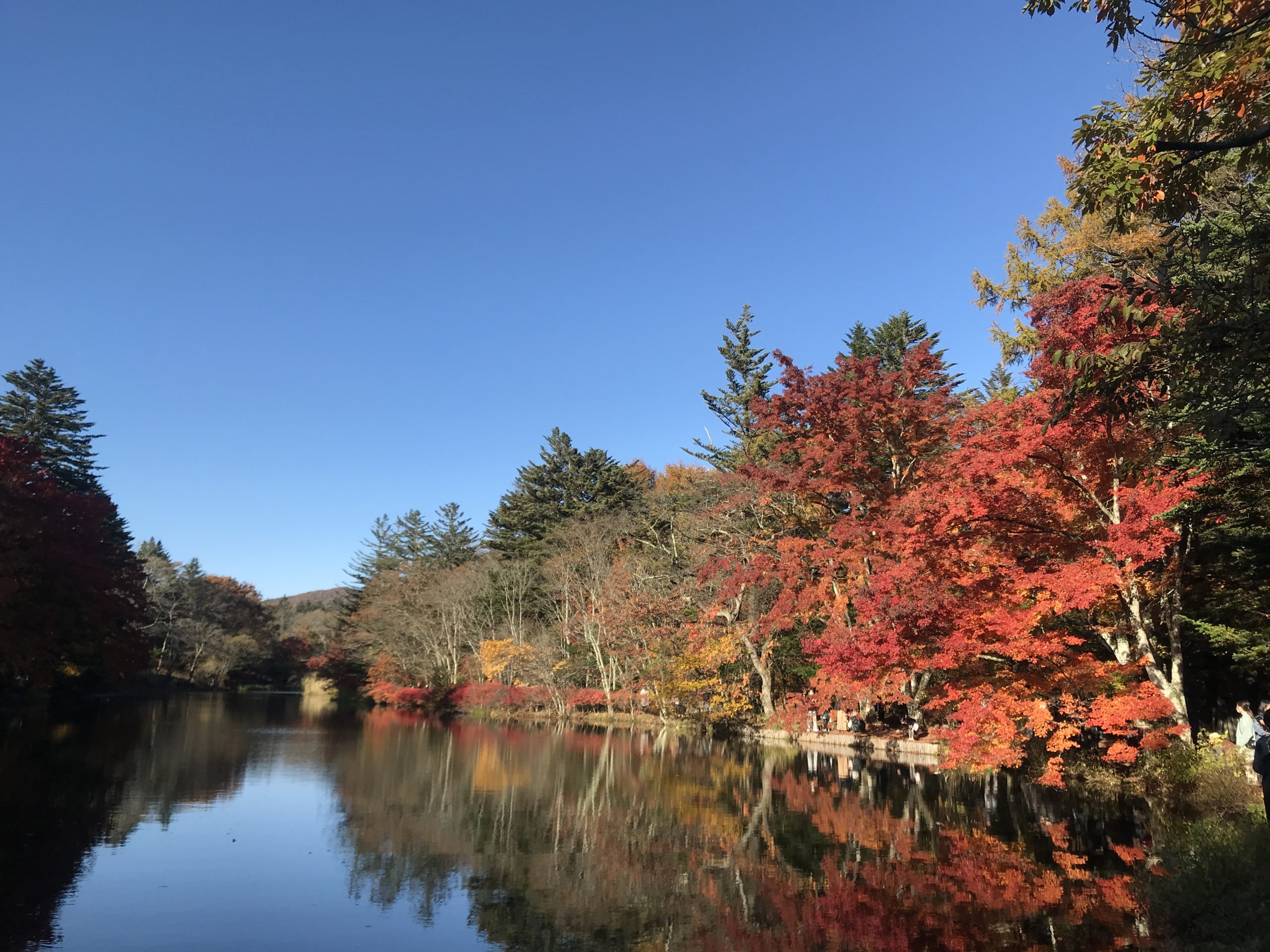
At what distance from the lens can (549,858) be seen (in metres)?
10.1

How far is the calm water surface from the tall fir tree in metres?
28.6

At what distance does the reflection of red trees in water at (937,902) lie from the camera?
679cm

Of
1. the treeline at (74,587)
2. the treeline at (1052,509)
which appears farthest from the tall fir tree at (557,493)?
the treeline at (74,587)

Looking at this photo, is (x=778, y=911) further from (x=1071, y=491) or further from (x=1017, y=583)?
(x=1071, y=491)

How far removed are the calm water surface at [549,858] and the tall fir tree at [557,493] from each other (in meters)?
28.6

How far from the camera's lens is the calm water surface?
7.16m

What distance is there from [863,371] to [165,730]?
2474 cm

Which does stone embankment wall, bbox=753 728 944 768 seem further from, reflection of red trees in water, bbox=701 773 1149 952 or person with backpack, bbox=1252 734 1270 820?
person with backpack, bbox=1252 734 1270 820

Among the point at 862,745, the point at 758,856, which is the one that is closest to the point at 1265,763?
the point at 758,856

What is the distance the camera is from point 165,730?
84.4 feet

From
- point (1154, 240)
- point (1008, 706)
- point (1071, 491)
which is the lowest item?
point (1008, 706)

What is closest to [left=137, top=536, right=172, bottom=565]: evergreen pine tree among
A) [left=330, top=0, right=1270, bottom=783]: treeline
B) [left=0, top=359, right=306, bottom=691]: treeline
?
[left=0, top=359, right=306, bottom=691]: treeline

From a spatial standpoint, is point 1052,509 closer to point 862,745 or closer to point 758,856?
point 758,856

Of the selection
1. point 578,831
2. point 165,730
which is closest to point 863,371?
point 578,831
